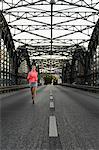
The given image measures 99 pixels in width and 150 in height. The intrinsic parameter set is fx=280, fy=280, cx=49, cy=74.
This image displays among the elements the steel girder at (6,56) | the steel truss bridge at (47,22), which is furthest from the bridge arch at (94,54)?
the steel girder at (6,56)

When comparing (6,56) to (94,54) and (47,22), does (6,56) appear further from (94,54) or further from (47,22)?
(94,54)

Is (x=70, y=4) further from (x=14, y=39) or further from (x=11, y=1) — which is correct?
(x=14, y=39)

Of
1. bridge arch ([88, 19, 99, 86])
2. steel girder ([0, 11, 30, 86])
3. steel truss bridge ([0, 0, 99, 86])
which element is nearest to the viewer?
steel truss bridge ([0, 0, 99, 86])

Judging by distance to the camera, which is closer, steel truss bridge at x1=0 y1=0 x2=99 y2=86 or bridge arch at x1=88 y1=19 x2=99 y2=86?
steel truss bridge at x1=0 y1=0 x2=99 y2=86

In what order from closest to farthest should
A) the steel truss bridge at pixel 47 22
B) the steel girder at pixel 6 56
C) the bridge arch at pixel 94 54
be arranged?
the steel truss bridge at pixel 47 22
the steel girder at pixel 6 56
the bridge arch at pixel 94 54

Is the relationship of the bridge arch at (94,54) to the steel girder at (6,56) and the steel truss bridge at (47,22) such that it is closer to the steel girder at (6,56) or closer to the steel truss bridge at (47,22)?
the steel truss bridge at (47,22)

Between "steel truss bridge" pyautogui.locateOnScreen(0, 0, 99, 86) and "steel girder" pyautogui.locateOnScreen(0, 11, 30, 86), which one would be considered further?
"steel girder" pyautogui.locateOnScreen(0, 11, 30, 86)

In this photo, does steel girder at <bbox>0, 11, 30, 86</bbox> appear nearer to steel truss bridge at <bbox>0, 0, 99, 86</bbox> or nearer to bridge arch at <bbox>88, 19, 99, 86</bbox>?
steel truss bridge at <bbox>0, 0, 99, 86</bbox>

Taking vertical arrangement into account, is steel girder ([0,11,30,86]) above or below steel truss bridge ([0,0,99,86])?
below

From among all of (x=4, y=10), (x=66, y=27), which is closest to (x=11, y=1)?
(x=4, y=10)

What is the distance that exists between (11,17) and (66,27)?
303 inches

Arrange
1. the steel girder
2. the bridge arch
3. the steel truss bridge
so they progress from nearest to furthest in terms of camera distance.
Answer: the steel truss bridge → the steel girder → the bridge arch

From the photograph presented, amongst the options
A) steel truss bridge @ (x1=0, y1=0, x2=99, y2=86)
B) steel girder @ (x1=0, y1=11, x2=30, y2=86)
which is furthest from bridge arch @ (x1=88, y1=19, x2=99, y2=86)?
steel girder @ (x1=0, y1=11, x2=30, y2=86)

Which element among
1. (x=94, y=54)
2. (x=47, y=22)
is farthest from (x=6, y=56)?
(x=94, y=54)
